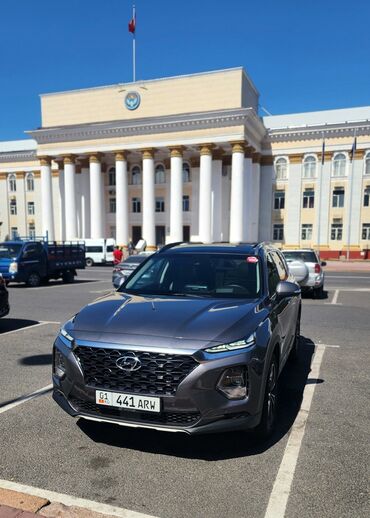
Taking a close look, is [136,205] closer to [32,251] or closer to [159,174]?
[159,174]

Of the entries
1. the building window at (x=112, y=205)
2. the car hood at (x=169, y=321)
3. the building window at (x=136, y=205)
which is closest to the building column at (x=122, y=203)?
the building window at (x=136, y=205)

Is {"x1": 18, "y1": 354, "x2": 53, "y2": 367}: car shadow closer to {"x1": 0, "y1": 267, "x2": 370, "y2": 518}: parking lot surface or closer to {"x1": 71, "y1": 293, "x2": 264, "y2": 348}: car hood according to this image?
{"x1": 0, "y1": 267, "x2": 370, "y2": 518}: parking lot surface

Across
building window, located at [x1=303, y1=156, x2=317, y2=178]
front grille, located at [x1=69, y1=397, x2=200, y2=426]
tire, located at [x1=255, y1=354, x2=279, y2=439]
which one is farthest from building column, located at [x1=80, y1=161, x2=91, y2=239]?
front grille, located at [x1=69, y1=397, x2=200, y2=426]

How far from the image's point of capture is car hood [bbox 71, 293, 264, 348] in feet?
10.3

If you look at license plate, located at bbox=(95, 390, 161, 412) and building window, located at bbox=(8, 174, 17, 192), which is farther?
building window, located at bbox=(8, 174, 17, 192)

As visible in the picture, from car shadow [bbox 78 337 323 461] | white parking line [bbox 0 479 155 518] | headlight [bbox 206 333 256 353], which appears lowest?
car shadow [bbox 78 337 323 461]

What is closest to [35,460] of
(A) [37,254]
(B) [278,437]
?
(B) [278,437]

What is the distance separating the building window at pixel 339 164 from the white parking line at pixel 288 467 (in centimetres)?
→ 4132

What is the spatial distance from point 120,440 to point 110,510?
90 cm

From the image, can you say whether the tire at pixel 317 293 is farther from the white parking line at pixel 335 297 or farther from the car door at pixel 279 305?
the car door at pixel 279 305

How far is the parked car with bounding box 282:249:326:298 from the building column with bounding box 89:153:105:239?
109 ft

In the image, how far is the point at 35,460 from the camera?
10.7 ft

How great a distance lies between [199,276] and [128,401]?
5.96 ft

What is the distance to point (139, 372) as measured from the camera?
3098 millimetres
